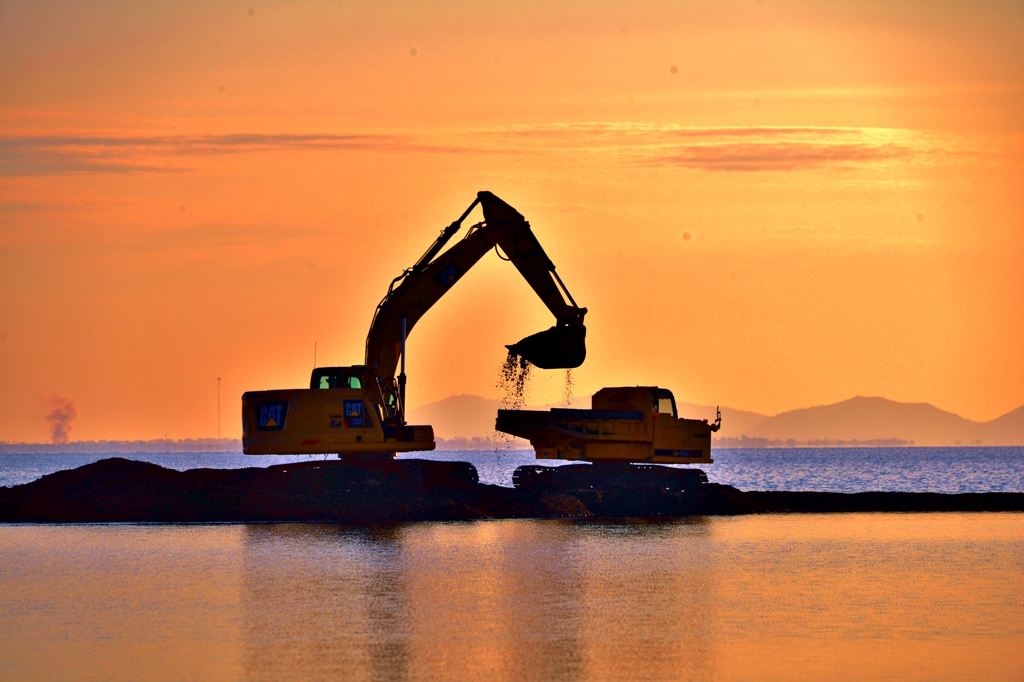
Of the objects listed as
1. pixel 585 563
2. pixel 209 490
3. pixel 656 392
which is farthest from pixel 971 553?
pixel 209 490

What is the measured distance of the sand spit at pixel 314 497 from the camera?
43.8 metres

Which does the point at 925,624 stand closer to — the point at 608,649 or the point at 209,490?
the point at 608,649

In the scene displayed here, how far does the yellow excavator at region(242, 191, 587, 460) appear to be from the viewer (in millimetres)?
43281

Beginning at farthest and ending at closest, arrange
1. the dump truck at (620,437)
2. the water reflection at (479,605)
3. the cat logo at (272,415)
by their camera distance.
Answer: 1. the dump truck at (620,437)
2. the cat logo at (272,415)
3. the water reflection at (479,605)

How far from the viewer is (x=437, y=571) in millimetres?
28781

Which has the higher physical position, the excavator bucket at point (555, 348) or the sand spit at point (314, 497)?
the excavator bucket at point (555, 348)

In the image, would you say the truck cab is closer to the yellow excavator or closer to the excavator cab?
the yellow excavator

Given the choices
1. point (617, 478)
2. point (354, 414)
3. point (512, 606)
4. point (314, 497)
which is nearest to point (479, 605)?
point (512, 606)

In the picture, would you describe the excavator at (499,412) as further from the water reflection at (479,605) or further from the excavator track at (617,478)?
the water reflection at (479,605)

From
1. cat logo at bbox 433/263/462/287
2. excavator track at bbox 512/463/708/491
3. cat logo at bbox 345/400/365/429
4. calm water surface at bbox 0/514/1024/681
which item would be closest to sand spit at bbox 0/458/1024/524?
excavator track at bbox 512/463/708/491

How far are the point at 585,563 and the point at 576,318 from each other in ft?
52.5

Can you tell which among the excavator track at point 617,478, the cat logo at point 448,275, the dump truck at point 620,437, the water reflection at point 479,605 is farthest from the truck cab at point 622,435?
the water reflection at point 479,605

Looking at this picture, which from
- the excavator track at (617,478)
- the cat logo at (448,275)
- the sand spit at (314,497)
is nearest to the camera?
the sand spit at (314,497)

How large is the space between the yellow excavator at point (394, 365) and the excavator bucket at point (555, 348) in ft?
0.09
